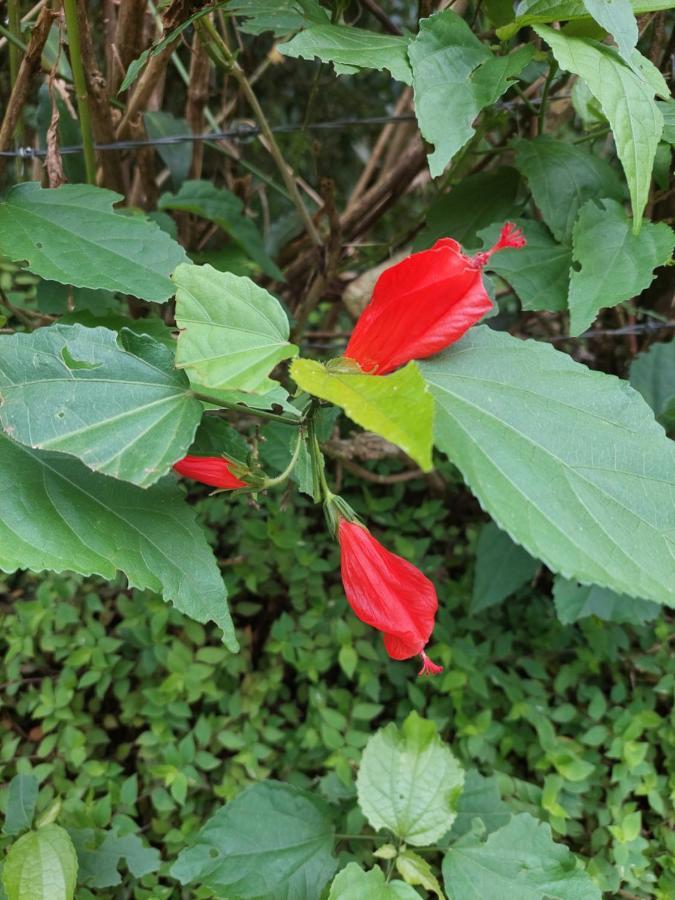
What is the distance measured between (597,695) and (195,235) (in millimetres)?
984

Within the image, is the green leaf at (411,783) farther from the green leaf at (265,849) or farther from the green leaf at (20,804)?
the green leaf at (20,804)

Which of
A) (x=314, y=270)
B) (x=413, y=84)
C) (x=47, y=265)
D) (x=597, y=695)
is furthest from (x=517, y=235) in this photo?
(x=597, y=695)

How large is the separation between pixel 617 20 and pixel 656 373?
70 centimetres

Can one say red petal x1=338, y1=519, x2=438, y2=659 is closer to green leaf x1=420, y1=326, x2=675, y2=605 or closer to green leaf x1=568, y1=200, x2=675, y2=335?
green leaf x1=420, y1=326, x2=675, y2=605

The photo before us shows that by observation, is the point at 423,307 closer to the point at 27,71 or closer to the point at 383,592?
the point at 383,592

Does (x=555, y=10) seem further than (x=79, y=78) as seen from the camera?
No

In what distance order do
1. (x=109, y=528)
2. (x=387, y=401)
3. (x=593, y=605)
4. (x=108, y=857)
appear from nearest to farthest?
1. (x=387, y=401)
2. (x=109, y=528)
3. (x=108, y=857)
4. (x=593, y=605)

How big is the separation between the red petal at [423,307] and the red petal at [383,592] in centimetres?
13

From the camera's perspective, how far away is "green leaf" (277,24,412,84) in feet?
2.02

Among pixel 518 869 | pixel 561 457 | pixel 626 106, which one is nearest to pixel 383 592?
pixel 561 457

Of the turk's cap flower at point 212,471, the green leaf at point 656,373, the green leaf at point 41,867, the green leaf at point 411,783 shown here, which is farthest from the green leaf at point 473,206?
the green leaf at point 41,867

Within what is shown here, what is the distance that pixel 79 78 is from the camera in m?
0.78

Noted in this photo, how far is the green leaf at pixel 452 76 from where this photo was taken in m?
0.60

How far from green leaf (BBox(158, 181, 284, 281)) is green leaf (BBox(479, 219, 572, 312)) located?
0.40 metres
